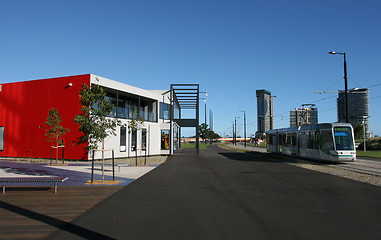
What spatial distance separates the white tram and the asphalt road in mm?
9181

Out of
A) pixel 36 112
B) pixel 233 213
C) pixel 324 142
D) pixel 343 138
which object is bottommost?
pixel 233 213

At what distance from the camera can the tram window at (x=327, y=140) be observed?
19.0 m

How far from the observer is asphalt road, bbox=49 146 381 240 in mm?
4961

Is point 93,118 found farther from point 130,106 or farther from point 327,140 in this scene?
point 130,106

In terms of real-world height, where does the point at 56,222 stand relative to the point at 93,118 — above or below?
below

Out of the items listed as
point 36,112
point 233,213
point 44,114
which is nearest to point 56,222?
point 233,213

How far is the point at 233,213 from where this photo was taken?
20.8 ft

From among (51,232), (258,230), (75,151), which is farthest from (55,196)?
(75,151)

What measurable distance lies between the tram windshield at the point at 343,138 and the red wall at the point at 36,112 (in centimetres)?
1864

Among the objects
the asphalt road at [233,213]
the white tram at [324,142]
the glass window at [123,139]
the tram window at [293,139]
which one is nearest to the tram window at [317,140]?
the white tram at [324,142]

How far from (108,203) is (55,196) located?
2.01 m

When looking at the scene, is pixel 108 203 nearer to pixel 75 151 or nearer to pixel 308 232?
pixel 308 232

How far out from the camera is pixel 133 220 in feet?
19.0

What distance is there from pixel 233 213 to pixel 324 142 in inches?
627
